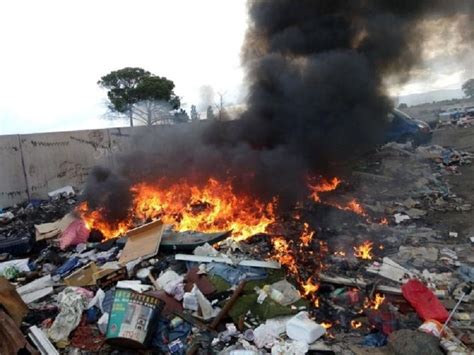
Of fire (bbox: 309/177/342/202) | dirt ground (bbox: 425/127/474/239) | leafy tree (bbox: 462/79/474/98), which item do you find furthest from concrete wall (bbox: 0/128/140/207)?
leafy tree (bbox: 462/79/474/98)

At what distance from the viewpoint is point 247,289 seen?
17.3ft

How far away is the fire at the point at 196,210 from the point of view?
7.64 metres

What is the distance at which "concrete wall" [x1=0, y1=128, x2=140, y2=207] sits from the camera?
1148 cm

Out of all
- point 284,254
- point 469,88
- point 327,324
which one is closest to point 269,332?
point 327,324

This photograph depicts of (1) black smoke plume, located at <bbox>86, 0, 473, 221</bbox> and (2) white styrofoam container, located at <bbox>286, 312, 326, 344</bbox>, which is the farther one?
(1) black smoke plume, located at <bbox>86, 0, 473, 221</bbox>

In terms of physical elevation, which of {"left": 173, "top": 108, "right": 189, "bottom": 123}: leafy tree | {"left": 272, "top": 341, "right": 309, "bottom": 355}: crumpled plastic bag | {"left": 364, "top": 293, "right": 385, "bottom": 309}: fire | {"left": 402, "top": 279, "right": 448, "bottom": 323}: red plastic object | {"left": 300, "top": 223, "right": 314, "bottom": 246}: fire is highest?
{"left": 173, "top": 108, "right": 189, "bottom": 123}: leafy tree

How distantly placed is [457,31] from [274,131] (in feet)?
17.0

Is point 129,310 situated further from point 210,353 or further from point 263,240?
point 263,240

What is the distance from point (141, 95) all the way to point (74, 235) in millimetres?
18647

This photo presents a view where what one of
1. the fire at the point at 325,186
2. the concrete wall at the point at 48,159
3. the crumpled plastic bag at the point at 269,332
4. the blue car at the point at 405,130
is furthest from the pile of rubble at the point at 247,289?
the blue car at the point at 405,130

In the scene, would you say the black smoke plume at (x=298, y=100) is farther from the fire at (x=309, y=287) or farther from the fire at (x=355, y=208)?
the fire at (x=309, y=287)

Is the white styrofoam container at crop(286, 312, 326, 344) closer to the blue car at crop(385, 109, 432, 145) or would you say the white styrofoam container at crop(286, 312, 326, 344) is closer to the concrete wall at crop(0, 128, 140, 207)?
the concrete wall at crop(0, 128, 140, 207)

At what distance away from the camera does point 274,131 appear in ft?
31.8

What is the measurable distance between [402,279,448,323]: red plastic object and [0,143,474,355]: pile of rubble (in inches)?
0.5
